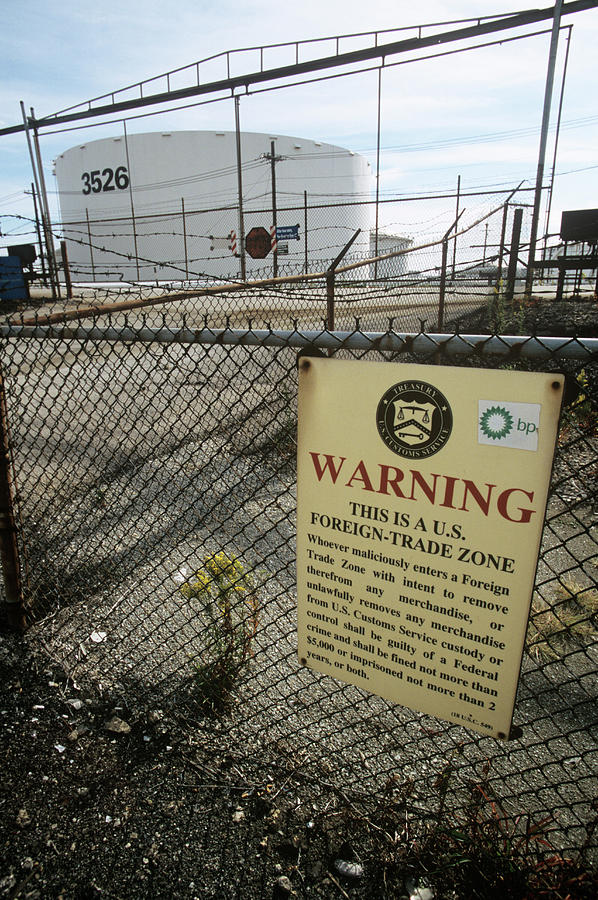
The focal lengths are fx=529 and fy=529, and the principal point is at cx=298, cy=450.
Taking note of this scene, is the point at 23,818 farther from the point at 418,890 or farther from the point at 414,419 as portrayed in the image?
the point at 414,419

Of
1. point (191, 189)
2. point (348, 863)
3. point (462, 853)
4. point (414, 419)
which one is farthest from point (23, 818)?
point (191, 189)

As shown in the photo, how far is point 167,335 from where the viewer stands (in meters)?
2.06

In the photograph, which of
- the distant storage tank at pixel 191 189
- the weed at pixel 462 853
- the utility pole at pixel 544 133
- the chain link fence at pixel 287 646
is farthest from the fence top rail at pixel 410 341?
the distant storage tank at pixel 191 189

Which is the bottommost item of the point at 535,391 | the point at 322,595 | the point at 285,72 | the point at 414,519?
the point at 322,595

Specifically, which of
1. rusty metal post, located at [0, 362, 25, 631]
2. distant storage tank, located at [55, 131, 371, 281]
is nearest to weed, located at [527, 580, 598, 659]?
rusty metal post, located at [0, 362, 25, 631]

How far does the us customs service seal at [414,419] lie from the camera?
1340 millimetres

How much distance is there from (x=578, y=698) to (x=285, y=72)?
20160 mm

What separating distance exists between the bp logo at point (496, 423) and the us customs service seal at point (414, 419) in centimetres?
8

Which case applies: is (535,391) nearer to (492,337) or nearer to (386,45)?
(492,337)

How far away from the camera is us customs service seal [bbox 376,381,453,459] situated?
4.40 feet

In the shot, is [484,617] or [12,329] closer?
[484,617]

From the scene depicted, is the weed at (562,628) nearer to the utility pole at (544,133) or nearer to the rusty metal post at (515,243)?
the rusty metal post at (515,243)

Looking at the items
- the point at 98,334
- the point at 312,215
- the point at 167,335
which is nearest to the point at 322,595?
the point at 167,335

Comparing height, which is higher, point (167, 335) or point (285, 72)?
point (285, 72)
